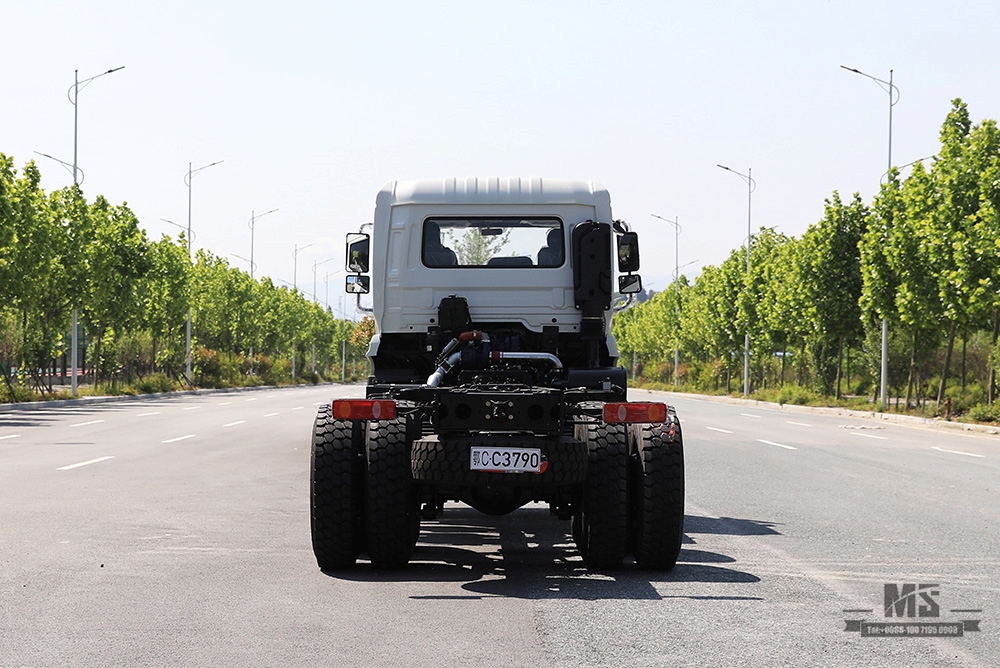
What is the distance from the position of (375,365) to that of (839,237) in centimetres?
4076

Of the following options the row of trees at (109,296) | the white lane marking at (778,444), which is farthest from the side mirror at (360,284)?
the row of trees at (109,296)

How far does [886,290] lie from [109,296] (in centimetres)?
3121

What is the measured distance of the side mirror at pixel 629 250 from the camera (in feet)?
35.6

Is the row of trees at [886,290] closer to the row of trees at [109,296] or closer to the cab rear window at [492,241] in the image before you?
the row of trees at [109,296]

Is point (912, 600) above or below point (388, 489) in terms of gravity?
below

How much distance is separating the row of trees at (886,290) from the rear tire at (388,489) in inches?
1027

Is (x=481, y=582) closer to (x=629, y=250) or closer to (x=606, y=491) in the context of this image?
(x=606, y=491)

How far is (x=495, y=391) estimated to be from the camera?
8.55 m

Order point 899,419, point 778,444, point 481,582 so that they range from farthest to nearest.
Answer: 1. point 899,419
2. point 778,444
3. point 481,582

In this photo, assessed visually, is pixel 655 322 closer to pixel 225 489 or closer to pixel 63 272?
pixel 63 272

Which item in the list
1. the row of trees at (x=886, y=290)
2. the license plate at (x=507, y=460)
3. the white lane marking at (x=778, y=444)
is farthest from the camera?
the row of trees at (x=886, y=290)

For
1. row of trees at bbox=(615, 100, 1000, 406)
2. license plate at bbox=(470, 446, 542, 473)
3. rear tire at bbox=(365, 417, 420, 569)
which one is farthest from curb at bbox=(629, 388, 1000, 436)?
rear tire at bbox=(365, 417, 420, 569)

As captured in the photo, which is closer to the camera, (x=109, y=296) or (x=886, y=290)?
(x=886, y=290)

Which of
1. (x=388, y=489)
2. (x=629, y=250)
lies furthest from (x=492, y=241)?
(x=388, y=489)
